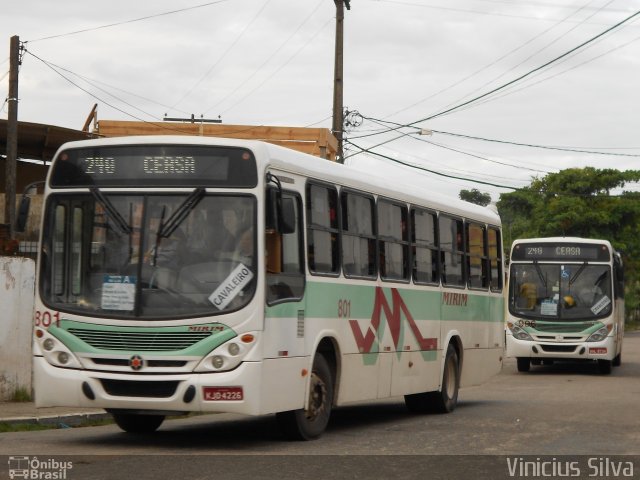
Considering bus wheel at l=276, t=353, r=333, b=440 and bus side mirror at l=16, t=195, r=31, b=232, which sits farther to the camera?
bus wheel at l=276, t=353, r=333, b=440

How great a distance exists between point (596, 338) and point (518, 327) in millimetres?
1768

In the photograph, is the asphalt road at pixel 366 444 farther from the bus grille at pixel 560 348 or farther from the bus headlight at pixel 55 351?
the bus grille at pixel 560 348

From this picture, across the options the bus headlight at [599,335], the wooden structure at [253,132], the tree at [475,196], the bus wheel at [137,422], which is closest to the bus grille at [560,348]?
the bus headlight at [599,335]

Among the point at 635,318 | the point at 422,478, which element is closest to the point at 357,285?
the point at 422,478

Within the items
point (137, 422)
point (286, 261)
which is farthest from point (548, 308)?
point (286, 261)

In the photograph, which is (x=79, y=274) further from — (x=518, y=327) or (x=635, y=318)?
(x=635, y=318)

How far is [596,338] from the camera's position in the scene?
91.9 feet

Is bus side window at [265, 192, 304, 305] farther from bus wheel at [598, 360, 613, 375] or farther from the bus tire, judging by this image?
bus wheel at [598, 360, 613, 375]

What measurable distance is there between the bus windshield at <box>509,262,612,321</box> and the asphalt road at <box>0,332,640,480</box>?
945cm

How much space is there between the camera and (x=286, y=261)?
11977 millimetres

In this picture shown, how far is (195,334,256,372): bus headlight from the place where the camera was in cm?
1118

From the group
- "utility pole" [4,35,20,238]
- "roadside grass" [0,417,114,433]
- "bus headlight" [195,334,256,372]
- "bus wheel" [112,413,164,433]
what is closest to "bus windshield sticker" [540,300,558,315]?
"utility pole" [4,35,20,238]

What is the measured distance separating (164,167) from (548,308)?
59.5 feet

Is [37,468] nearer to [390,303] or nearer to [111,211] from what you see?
[111,211]
